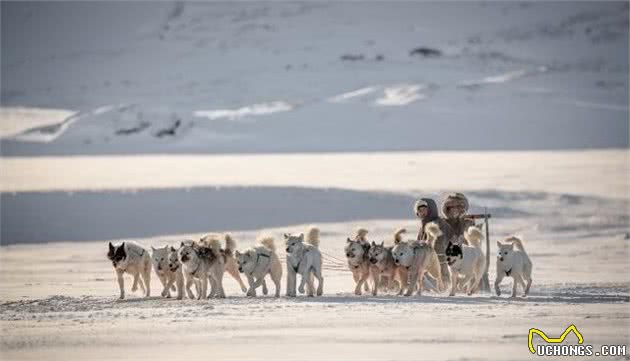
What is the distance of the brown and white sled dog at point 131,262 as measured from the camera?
16812 millimetres

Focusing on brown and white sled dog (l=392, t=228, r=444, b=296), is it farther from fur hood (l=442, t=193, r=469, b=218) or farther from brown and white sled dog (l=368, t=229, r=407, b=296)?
fur hood (l=442, t=193, r=469, b=218)

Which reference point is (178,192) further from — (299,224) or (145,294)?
(145,294)

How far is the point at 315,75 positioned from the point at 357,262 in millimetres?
26705

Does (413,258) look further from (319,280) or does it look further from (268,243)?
(268,243)

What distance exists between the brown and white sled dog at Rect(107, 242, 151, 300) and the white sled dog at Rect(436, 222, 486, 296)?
107 inches

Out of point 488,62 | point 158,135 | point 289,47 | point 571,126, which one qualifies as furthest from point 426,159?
point 289,47

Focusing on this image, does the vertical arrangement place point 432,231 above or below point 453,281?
above

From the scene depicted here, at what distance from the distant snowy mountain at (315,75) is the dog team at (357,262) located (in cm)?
1685

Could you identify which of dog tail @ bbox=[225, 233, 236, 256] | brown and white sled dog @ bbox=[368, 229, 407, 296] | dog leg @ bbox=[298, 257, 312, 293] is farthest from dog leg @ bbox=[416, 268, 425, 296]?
dog tail @ bbox=[225, 233, 236, 256]

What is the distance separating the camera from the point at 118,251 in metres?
16.8

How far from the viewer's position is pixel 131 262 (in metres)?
17.0

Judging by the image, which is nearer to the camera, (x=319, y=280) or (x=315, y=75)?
(x=319, y=280)

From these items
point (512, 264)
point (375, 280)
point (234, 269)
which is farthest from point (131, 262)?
point (512, 264)

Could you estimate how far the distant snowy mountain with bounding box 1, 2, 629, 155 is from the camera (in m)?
36.4
